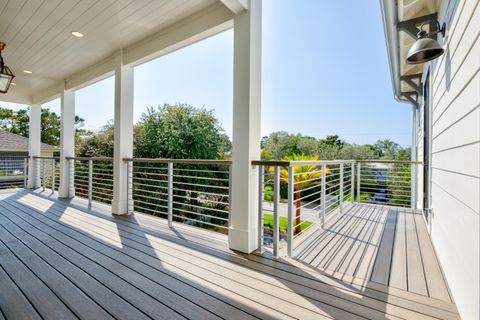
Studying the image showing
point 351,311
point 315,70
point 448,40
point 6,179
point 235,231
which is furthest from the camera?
point 315,70

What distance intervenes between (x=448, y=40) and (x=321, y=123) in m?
21.9

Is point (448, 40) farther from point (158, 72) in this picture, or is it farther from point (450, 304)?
point (158, 72)

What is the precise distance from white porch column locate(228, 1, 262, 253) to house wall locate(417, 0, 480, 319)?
1.47m

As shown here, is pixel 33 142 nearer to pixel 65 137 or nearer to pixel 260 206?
pixel 65 137

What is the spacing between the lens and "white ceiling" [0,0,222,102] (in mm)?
2562

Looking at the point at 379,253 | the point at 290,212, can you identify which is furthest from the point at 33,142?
the point at 379,253

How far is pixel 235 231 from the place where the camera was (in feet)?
7.95

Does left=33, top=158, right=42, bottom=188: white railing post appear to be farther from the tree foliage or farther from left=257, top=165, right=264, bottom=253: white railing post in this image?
the tree foliage

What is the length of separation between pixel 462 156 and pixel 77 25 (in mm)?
3820

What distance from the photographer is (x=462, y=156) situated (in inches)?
56.2

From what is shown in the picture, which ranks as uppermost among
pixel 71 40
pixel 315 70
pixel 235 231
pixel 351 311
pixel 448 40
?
pixel 315 70

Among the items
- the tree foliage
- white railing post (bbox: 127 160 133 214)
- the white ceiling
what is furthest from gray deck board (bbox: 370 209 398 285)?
the tree foliage

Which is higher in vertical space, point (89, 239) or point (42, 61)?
point (42, 61)

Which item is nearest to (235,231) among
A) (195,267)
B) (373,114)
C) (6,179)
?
(195,267)
